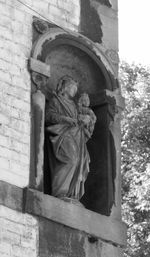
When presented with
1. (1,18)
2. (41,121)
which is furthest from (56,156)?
(1,18)

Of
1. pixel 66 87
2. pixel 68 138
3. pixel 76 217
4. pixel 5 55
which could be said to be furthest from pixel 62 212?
pixel 5 55

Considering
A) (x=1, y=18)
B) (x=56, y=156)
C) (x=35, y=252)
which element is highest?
(x=1, y=18)

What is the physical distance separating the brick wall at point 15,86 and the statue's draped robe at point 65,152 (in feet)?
1.66

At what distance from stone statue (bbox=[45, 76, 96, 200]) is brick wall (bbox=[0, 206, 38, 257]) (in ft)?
2.50

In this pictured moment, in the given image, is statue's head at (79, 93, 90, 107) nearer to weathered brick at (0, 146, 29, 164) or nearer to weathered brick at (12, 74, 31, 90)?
weathered brick at (12, 74, 31, 90)

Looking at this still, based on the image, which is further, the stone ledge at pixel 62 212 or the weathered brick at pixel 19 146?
the weathered brick at pixel 19 146

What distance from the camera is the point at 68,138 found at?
1848 centimetres

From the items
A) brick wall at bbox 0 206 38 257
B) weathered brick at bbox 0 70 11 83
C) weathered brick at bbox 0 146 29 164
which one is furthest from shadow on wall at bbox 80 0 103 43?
brick wall at bbox 0 206 38 257

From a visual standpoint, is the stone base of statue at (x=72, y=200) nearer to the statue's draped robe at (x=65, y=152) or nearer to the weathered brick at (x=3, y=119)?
the statue's draped robe at (x=65, y=152)

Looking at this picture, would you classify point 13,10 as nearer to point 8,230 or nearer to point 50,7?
point 50,7

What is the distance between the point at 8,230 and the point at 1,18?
2731 millimetres

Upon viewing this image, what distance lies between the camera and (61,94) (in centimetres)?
1881

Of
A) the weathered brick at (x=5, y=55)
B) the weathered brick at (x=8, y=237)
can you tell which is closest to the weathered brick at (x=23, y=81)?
the weathered brick at (x=5, y=55)

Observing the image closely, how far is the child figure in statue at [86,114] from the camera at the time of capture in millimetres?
18812
